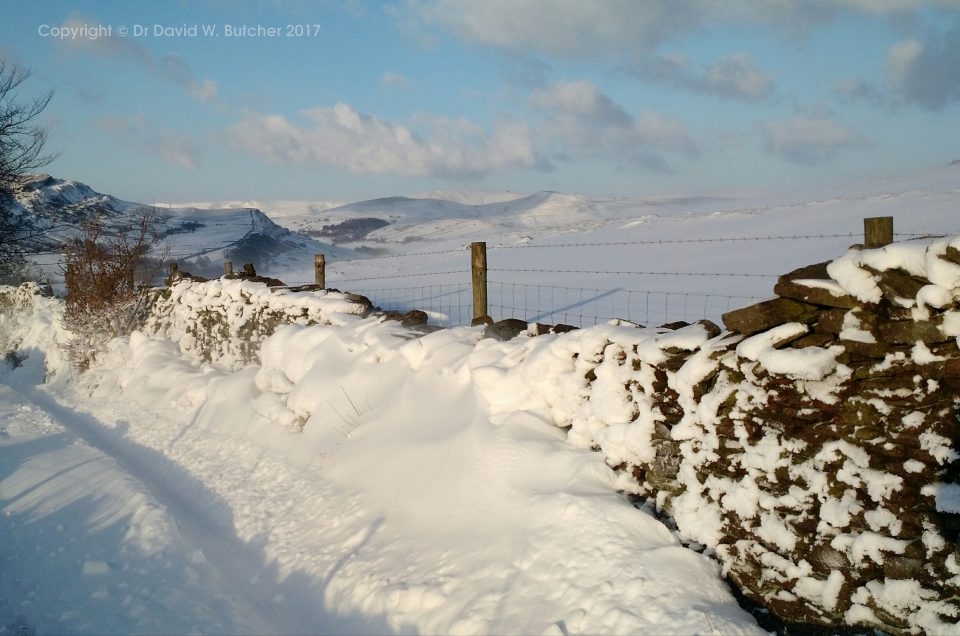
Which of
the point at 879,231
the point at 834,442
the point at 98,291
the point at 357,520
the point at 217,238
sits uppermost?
the point at 217,238

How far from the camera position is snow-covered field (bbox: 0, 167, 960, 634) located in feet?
11.6

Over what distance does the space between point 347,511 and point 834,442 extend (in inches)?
144

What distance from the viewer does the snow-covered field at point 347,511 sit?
11.6 feet

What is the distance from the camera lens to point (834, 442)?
3.14 m

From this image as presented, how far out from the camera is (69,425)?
9266 mm

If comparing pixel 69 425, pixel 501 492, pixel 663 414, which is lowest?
pixel 69 425

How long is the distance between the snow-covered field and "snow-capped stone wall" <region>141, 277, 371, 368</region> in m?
0.45

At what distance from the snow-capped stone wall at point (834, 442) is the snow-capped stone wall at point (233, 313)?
211 inches

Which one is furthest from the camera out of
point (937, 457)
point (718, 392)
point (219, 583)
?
point (219, 583)

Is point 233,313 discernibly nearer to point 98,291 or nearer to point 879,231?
point 98,291

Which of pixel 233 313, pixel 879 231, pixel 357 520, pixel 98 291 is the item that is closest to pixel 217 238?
pixel 98 291

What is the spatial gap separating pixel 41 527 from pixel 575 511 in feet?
15.4

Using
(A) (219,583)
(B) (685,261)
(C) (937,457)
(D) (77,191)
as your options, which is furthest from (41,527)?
(D) (77,191)

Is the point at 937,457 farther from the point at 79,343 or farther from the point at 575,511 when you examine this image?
the point at 79,343
